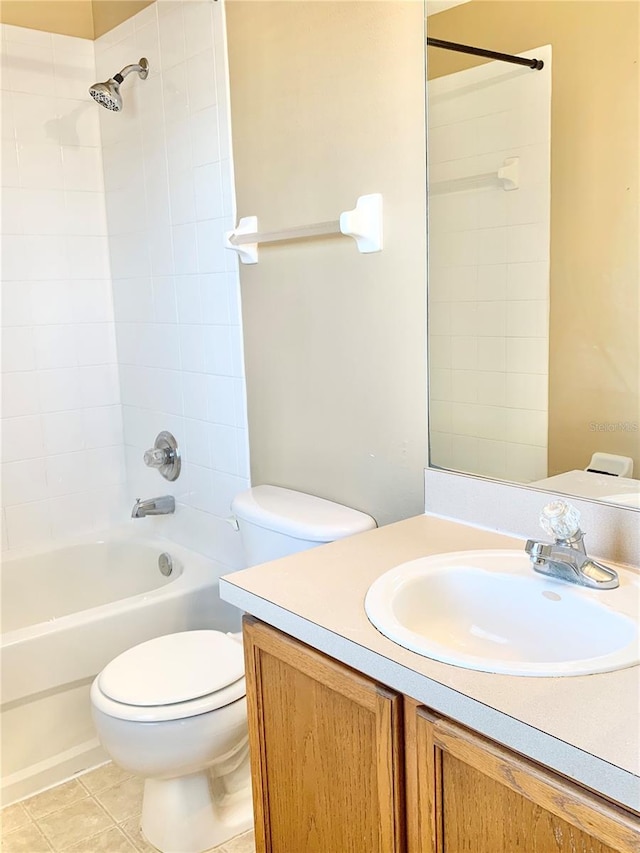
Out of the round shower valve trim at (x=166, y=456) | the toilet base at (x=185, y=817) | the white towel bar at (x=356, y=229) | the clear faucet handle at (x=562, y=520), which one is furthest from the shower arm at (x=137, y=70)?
the toilet base at (x=185, y=817)

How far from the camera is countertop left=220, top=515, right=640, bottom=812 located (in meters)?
0.84

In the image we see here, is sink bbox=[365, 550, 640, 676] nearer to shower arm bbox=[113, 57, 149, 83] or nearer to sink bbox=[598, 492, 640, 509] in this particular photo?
sink bbox=[598, 492, 640, 509]

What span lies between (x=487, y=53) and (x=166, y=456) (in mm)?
1687

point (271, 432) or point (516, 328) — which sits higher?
point (516, 328)

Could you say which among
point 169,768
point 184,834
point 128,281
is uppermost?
point 128,281

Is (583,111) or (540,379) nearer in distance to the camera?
(583,111)

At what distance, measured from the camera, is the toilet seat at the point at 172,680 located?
1.75 meters

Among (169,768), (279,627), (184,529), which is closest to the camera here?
(279,627)

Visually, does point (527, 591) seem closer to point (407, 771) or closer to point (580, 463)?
point (580, 463)

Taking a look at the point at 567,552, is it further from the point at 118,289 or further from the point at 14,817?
the point at 118,289

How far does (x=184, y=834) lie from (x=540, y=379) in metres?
1.41

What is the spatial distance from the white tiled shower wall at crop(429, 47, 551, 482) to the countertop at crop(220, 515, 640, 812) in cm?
23

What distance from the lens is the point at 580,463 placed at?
54.4 inches

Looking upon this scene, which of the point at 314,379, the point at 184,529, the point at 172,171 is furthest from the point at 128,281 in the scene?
the point at 314,379
